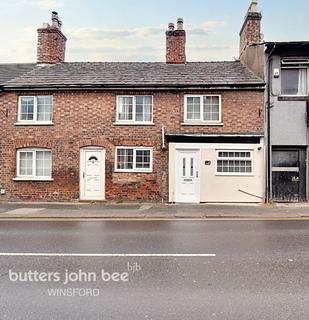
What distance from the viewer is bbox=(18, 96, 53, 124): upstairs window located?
687 inches

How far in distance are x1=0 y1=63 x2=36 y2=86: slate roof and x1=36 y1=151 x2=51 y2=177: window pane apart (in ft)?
14.2

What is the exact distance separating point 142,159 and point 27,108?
6.06m

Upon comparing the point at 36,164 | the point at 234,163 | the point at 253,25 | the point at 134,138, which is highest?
the point at 253,25

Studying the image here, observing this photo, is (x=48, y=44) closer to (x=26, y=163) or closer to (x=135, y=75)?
(x=135, y=75)

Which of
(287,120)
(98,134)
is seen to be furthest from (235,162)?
(98,134)

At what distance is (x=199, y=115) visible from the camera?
1697 centimetres

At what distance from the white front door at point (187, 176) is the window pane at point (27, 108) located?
7234 mm

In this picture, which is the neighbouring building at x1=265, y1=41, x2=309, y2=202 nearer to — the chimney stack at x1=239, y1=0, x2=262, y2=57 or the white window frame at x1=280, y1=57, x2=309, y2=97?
the white window frame at x1=280, y1=57, x2=309, y2=97

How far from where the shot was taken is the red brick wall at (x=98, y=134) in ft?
54.5

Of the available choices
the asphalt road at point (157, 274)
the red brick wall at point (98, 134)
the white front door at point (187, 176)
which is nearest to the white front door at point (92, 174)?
the red brick wall at point (98, 134)

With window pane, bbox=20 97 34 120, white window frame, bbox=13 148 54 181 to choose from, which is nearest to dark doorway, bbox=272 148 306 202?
white window frame, bbox=13 148 54 181

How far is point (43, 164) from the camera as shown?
1731cm

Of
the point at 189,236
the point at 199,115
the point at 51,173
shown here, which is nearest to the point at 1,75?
the point at 51,173

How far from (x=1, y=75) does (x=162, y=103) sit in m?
8.87
